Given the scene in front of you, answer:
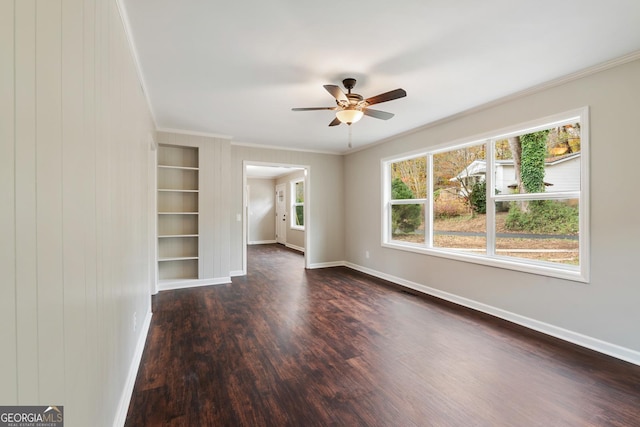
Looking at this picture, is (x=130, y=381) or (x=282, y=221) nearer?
(x=130, y=381)

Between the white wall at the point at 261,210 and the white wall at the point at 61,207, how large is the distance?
26.9ft

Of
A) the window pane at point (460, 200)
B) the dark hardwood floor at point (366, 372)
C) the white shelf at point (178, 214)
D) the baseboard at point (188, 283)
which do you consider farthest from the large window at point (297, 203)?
the dark hardwood floor at point (366, 372)

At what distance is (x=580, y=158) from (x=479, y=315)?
1933 millimetres

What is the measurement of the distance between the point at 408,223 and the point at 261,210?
634 cm

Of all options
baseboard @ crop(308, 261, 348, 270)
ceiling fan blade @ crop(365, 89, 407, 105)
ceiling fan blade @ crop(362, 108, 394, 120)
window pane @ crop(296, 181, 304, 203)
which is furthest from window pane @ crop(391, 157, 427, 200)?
window pane @ crop(296, 181, 304, 203)

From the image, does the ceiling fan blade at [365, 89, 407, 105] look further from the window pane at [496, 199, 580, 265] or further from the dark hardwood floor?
the dark hardwood floor

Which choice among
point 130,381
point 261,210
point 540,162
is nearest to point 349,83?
point 540,162

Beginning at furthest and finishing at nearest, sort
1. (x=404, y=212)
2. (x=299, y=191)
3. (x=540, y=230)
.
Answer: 1. (x=299, y=191)
2. (x=404, y=212)
3. (x=540, y=230)

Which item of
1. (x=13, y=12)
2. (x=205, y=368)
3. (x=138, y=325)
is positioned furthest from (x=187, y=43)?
(x=205, y=368)

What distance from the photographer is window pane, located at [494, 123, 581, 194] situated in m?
2.81

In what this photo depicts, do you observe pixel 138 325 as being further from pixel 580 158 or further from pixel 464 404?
pixel 580 158

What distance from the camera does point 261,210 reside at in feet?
32.9

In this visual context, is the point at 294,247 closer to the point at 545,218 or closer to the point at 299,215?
the point at 299,215

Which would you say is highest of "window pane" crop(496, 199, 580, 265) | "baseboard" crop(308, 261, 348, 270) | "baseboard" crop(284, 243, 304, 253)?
"window pane" crop(496, 199, 580, 265)
